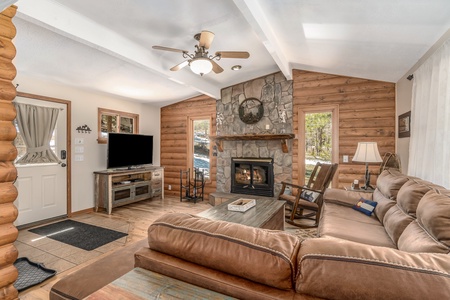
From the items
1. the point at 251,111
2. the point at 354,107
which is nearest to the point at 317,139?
the point at 354,107

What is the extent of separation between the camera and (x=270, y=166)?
4.95 metres

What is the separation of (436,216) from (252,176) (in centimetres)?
393

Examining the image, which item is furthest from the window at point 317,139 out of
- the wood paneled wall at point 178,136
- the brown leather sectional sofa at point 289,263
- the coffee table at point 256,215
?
the brown leather sectional sofa at point 289,263

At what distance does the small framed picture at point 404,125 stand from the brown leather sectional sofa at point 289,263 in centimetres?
255

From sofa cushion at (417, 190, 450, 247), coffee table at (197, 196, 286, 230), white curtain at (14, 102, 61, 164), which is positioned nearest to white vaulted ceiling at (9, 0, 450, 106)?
white curtain at (14, 102, 61, 164)

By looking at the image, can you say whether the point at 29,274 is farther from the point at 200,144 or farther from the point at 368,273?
the point at 200,144

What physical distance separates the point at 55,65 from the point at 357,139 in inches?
204

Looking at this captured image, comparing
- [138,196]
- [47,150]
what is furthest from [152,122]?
[47,150]

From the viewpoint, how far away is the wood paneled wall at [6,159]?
1.74 metres

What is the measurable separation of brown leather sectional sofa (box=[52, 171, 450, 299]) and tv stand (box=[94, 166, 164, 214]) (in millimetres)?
4002

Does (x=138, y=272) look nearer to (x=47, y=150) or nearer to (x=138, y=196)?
(x=47, y=150)

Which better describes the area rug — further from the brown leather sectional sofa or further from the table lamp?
the table lamp

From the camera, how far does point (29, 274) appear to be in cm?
234

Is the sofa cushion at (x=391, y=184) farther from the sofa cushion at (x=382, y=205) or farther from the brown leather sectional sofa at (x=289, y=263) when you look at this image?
the brown leather sectional sofa at (x=289, y=263)
